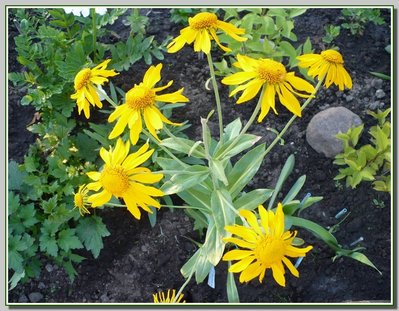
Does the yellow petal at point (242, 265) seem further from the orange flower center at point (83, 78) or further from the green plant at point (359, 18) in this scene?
the green plant at point (359, 18)

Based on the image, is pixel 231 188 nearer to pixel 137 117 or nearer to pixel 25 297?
pixel 137 117

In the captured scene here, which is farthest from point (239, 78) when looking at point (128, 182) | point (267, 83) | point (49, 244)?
point (49, 244)

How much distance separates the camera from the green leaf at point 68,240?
165cm

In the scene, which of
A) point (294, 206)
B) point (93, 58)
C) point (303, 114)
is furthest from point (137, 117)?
point (303, 114)

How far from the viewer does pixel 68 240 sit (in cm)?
166

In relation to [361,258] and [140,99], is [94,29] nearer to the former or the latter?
[140,99]

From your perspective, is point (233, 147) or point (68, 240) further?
point (68, 240)

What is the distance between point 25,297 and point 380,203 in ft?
4.12

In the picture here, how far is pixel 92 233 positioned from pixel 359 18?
55.2 inches

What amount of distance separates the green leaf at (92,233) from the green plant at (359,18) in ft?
4.23

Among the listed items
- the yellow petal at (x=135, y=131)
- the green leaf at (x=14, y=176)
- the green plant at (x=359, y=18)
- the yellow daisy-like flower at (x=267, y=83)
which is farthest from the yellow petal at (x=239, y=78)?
the green plant at (x=359, y=18)

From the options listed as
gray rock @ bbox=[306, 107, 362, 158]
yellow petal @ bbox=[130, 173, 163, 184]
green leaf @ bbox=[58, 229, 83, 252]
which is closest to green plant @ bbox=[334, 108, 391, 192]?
gray rock @ bbox=[306, 107, 362, 158]

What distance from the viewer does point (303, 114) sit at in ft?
6.81

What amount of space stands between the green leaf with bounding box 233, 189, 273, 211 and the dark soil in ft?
1.09
